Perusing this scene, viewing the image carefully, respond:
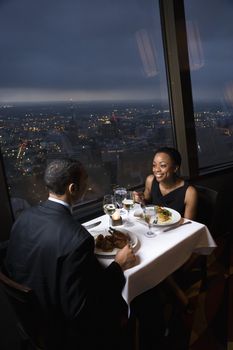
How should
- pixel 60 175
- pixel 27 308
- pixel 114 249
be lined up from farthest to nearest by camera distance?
pixel 114 249, pixel 60 175, pixel 27 308

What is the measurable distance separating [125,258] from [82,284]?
0.27m

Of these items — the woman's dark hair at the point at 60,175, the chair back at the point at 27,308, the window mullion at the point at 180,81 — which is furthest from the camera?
the window mullion at the point at 180,81

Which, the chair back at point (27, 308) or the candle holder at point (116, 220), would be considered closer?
the chair back at point (27, 308)

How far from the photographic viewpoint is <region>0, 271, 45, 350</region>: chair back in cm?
102

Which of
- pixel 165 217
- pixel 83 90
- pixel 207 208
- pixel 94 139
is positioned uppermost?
pixel 83 90

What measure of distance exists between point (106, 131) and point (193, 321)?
1.60 meters

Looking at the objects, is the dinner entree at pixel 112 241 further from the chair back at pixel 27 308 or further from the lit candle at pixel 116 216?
the chair back at pixel 27 308

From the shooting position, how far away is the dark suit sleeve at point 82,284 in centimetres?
105

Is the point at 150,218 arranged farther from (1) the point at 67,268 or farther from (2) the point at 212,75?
(2) the point at 212,75

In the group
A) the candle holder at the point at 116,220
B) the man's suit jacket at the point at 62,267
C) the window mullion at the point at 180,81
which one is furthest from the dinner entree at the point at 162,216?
the window mullion at the point at 180,81

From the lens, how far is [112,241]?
142 cm

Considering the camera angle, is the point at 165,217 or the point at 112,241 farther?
the point at 165,217

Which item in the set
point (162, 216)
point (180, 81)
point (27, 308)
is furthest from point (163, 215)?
point (180, 81)

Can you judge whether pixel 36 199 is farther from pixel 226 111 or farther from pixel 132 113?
pixel 226 111
